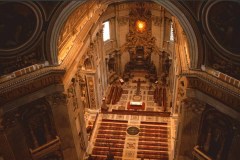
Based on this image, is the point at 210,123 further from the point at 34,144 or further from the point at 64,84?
the point at 34,144

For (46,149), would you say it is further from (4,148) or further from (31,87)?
(31,87)

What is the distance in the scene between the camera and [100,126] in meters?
23.4

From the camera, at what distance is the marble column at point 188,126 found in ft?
48.6

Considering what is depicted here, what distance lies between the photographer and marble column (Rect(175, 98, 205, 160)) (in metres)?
14.8

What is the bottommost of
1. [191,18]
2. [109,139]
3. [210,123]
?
[109,139]

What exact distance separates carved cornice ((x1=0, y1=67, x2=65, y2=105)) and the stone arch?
3.31 ft

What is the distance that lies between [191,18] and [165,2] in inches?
52.3

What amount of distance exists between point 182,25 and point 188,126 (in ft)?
17.6

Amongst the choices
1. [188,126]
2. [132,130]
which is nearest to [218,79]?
[188,126]

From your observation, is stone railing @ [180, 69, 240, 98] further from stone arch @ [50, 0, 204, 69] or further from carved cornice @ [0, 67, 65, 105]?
carved cornice @ [0, 67, 65, 105]

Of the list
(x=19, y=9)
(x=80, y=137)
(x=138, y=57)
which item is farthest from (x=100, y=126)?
(x=19, y=9)

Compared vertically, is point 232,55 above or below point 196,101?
above

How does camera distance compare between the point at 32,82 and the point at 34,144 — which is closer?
the point at 32,82

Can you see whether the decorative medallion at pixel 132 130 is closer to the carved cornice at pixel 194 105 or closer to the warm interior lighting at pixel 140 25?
the carved cornice at pixel 194 105
